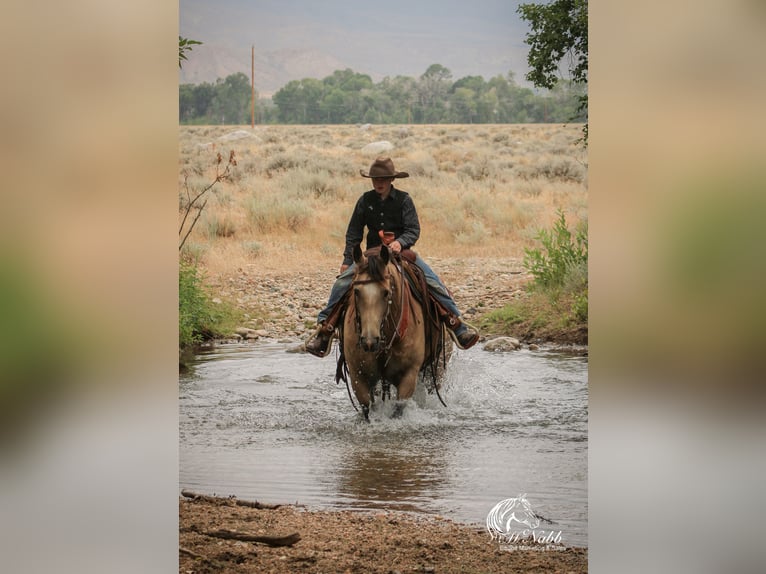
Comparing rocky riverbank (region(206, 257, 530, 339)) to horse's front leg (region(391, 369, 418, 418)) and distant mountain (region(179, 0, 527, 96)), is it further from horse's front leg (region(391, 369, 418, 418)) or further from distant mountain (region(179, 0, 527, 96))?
distant mountain (region(179, 0, 527, 96))

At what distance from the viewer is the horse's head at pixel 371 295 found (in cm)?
561

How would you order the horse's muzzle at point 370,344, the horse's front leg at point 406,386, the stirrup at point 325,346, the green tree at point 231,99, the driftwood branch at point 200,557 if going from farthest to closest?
the green tree at point 231,99, the stirrup at point 325,346, the horse's front leg at point 406,386, the driftwood branch at point 200,557, the horse's muzzle at point 370,344

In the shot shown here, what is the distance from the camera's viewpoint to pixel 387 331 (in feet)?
19.6

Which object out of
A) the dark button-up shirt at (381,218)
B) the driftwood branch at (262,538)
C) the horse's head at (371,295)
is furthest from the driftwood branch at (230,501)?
the dark button-up shirt at (381,218)

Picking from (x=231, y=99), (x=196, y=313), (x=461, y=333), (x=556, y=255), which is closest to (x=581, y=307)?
(x=556, y=255)

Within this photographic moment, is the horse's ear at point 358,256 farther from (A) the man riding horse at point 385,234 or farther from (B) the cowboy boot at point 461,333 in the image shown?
(B) the cowboy boot at point 461,333

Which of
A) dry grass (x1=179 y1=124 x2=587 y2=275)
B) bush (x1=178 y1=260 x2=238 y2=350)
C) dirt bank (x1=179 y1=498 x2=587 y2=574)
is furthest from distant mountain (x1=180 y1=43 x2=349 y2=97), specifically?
dirt bank (x1=179 y1=498 x2=587 y2=574)

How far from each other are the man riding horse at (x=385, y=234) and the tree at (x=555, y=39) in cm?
125

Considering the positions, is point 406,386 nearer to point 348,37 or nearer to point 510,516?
point 510,516
